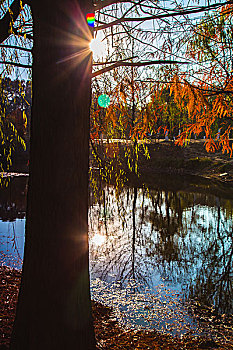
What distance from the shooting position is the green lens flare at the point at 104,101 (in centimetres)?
294

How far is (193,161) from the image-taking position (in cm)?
2134

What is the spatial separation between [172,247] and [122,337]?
13.2 ft

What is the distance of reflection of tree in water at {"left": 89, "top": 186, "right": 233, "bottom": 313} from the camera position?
16.4 feet

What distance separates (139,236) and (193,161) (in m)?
14.8

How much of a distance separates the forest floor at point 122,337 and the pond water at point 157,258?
0.93 ft

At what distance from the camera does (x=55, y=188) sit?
1721mm

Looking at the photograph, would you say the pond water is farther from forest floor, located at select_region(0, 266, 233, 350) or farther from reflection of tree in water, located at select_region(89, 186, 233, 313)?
forest floor, located at select_region(0, 266, 233, 350)

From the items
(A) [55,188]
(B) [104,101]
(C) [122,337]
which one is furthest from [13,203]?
(A) [55,188]

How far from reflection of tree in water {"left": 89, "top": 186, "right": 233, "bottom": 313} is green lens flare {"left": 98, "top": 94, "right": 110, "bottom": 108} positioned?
3.05 feet

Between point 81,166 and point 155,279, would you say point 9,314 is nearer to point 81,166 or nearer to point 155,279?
point 81,166

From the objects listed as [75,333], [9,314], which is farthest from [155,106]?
[9,314]

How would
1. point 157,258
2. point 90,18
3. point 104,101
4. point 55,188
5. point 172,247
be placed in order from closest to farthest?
1. point 55,188
2. point 90,18
3. point 104,101
4. point 157,258
5. point 172,247

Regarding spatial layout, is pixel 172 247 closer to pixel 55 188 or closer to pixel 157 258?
pixel 157 258

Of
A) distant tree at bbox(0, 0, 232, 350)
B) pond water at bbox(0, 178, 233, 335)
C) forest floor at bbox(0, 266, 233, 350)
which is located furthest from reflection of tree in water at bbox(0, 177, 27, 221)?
distant tree at bbox(0, 0, 232, 350)
